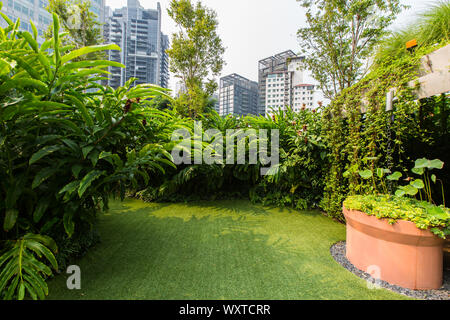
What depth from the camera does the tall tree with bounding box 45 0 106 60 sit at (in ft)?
27.8

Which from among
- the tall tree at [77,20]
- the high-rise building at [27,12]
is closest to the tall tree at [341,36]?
the tall tree at [77,20]

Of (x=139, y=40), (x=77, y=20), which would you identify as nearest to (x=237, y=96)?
(x=139, y=40)

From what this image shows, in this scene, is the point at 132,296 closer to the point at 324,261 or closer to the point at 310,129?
the point at 324,261

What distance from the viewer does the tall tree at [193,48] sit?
8.27 metres

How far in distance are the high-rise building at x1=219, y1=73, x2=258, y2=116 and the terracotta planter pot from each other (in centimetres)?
6721

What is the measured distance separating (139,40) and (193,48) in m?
64.5

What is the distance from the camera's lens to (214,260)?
1.66 meters

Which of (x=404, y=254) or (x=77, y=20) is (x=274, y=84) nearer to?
(x=77, y=20)

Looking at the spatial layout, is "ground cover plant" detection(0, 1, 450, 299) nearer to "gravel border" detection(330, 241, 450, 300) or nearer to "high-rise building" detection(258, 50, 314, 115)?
"gravel border" detection(330, 241, 450, 300)

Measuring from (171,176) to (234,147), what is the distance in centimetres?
119

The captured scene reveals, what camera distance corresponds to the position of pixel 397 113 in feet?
5.40

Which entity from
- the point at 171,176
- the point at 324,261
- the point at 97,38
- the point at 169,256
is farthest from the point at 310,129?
the point at 97,38

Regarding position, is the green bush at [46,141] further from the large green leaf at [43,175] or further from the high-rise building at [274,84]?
the high-rise building at [274,84]

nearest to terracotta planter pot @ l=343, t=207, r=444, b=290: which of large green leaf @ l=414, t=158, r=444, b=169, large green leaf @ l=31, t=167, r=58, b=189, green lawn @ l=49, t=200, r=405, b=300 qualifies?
green lawn @ l=49, t=200, r=405, b=300
